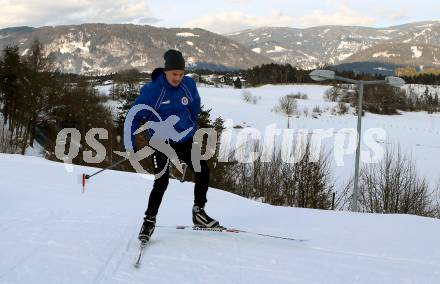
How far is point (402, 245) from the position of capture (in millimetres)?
4871

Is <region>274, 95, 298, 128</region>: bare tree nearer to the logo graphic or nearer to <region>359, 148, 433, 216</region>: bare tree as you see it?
<region>359, 148, 433, 216</region>: bare tree

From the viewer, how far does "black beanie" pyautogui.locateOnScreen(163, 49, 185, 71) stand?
455 cm

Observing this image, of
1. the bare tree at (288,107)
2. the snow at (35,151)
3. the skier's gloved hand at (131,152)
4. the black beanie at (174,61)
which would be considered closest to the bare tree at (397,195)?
the skier's gloved hand at (131,152)

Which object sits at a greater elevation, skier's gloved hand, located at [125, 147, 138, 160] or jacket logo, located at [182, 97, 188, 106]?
jacket logo, located at [182, 97, 188, 106]

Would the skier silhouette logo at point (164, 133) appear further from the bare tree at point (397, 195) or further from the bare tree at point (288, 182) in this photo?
the bare tree at point (288, 182)

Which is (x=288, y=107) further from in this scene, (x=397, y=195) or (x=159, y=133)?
(x=159, y=133)

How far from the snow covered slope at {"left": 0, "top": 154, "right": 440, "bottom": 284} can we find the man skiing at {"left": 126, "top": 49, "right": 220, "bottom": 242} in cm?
56

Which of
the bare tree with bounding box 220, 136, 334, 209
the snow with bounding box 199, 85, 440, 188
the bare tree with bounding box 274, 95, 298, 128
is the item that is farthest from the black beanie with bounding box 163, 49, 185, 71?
the bare tree with bounding box 274, 95, 298, 128

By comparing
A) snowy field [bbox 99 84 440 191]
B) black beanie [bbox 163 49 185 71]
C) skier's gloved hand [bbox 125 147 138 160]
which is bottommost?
snowy field [bbox 99 84 440 191]

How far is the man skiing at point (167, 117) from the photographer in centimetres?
464

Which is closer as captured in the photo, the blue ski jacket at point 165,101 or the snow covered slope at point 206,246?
the snow covered slope at point 206,246

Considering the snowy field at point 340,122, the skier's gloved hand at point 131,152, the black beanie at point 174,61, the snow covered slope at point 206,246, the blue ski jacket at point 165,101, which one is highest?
the black beanie at point 174,61

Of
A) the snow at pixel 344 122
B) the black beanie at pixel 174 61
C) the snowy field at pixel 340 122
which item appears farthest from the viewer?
the snow at pixel 344 122

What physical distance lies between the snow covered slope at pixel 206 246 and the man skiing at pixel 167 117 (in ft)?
1.83
